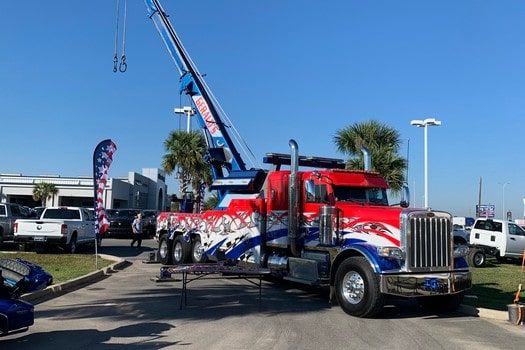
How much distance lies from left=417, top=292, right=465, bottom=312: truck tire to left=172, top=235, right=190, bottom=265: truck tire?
7.95m

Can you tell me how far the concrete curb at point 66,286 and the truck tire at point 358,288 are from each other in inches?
217

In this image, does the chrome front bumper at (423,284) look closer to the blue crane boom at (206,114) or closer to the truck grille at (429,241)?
the truck grille at (429,241)

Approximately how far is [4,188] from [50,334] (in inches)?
2009

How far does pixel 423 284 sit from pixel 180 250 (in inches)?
365

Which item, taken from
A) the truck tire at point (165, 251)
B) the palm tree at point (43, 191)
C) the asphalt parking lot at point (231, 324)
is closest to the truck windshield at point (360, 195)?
the asphalt parking lot at point (231, 324)

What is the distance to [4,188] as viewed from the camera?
52.9 m

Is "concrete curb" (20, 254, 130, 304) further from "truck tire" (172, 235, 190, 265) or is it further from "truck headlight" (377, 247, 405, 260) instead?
"truck headlight" (377, 247, 405, 260)

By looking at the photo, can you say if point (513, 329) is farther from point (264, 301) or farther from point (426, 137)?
point (426, 137)

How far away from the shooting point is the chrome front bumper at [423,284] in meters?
9.03

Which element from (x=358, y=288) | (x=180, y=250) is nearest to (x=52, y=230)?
(x=180, y=250)

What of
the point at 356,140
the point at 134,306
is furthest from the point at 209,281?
the point at 356,140

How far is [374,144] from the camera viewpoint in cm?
2678

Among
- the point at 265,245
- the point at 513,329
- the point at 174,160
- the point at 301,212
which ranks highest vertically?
the point at 174,160

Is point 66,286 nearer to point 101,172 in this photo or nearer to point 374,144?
point 101,172
